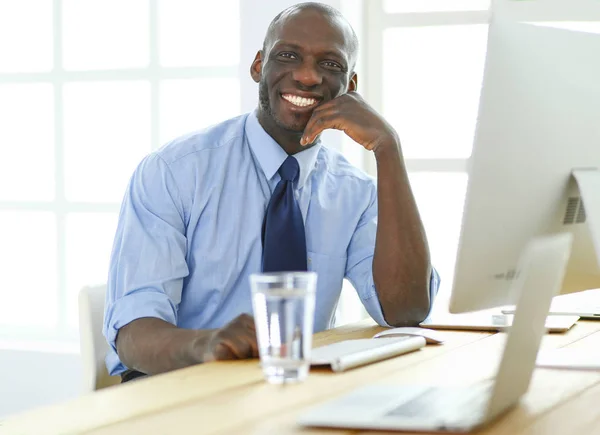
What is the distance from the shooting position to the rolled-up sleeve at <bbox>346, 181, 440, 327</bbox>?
2.02 metres

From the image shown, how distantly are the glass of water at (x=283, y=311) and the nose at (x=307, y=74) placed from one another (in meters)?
1.07

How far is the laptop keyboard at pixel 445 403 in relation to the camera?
37.5 inches

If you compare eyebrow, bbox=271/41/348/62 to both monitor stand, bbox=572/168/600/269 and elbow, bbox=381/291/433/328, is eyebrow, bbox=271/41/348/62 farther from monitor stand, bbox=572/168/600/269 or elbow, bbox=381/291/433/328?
monitor stand, bbox=572/168/600/269

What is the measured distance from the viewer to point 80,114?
354 cm

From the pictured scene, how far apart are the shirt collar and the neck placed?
2cm

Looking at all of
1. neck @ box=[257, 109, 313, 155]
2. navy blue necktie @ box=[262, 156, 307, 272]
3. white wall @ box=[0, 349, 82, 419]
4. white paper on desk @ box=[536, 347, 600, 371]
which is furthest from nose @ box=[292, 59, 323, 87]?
white wall @ box=[0, 349, 82, 419]

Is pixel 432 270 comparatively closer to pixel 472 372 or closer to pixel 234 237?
pixel 234 237

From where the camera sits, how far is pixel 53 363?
132 inches

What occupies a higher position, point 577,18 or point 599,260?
point 577,18

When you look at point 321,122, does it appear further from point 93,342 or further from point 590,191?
point 590,191

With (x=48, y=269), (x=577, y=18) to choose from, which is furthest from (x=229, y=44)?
(x=577, y=18)

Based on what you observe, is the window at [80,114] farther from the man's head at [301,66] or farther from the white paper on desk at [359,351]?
the white paper on desk at [359,351]

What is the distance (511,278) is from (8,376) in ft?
8.84

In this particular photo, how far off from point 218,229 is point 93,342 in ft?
1.11
